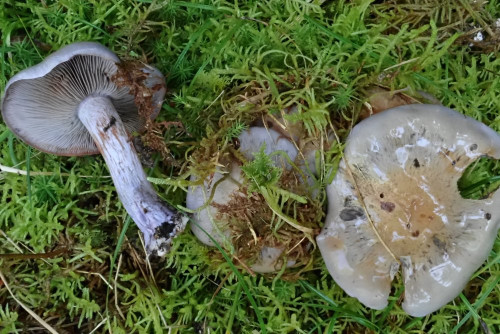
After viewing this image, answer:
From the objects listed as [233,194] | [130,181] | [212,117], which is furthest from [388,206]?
[130,181]

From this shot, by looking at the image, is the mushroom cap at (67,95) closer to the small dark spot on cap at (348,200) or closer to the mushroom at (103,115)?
the mushroom at (103,115)

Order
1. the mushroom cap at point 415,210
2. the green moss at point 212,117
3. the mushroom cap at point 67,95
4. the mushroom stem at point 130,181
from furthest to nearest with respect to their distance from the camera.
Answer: the green moss at point 212,117, the mushroom stem at point 130,181, the mushroom cap at point 415,210, the mushroom cap at point 67,95

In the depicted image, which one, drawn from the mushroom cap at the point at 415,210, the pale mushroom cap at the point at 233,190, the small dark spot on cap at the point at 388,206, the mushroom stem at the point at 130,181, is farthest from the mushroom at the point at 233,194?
the small dark spot on cap at the point at 388,206

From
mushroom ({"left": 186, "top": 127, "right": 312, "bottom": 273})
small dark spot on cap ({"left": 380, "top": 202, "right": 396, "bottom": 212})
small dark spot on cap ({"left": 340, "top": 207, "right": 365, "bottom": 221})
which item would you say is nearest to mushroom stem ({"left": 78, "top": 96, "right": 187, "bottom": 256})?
mushroom ({"left": 186, "top": 127, "right": 312, "bottom": 273})

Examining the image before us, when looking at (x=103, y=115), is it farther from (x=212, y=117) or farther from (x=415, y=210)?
(x=415, y=210)

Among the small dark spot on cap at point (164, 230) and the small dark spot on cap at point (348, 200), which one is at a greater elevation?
the small dark spot on cap at point (348, 200)

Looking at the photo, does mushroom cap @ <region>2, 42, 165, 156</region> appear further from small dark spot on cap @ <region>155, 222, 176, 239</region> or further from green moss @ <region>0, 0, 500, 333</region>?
small dark spot on cap @ <region>155, 222, 176, 239</region>

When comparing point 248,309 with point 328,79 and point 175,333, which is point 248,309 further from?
point 328,79
